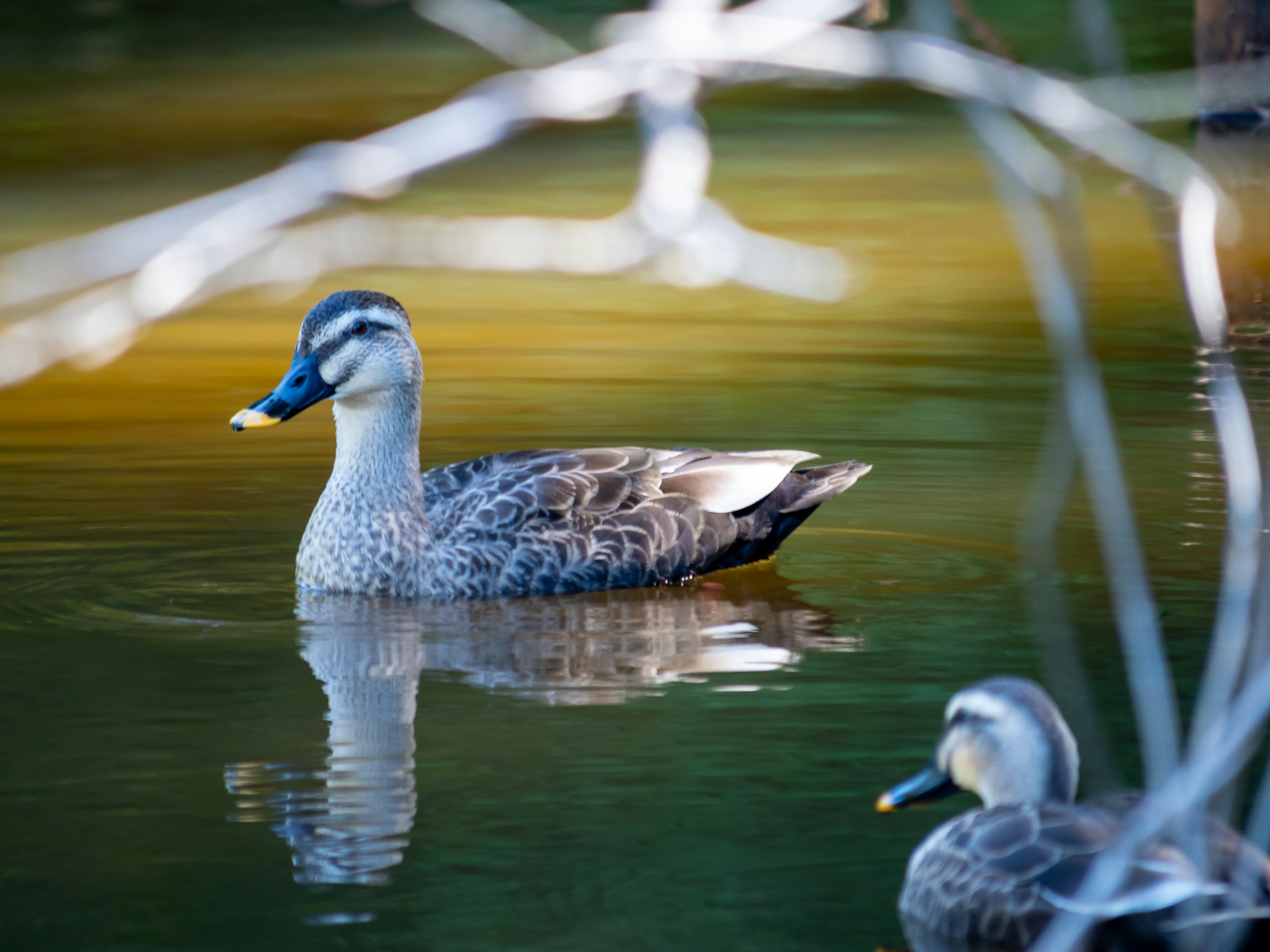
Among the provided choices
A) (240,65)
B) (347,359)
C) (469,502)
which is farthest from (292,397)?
(240,65)

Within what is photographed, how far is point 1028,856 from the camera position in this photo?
4559 mm

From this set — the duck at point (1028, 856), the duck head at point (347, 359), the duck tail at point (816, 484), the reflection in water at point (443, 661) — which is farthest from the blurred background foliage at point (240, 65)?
the duck at point (1028, 856)

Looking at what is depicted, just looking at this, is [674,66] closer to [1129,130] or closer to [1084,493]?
[1129,130]

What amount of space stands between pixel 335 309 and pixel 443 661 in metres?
1.67

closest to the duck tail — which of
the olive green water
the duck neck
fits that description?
the olive green water

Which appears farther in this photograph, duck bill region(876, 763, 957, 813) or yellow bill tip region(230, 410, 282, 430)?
yellow bill tip region(230, 410, 282, 430)

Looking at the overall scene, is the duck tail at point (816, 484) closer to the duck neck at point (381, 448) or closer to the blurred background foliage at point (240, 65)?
the duck neck at point (381, 448)

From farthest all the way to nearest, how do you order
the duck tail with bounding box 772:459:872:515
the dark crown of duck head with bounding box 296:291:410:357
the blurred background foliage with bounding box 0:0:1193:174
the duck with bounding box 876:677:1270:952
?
the blurred background foliage with bounding box 0:0:1193:174 < the duck tail with bounding box 772:459:872:515 < the dark crown of duck head with bounding box 296:291:410:357 < the duck with bounding box 876:677:1270:952

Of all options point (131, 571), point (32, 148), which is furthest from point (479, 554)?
point (32, 148)

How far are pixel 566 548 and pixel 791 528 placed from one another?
1.23 meters

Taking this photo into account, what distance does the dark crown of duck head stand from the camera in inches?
319

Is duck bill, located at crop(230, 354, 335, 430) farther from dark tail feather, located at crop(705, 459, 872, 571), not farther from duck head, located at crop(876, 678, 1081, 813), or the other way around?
duck head, located at crop(876, 678, 1081, 813)

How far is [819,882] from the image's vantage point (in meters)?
5.04

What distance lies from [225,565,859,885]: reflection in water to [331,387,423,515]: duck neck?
1.48ft
